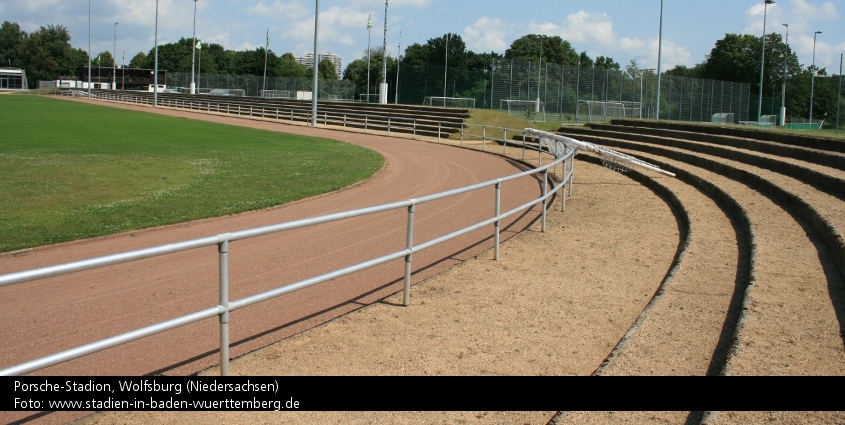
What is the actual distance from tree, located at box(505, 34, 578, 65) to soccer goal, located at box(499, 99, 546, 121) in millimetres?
73935

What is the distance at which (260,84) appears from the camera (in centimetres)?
9081

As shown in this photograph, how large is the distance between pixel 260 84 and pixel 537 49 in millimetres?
52855

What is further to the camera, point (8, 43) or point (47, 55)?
point (8, 43)

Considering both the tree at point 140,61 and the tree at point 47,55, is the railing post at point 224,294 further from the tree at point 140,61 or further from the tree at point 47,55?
the tree at point 140,61

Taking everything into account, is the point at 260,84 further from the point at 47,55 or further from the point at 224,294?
the point at 224,294

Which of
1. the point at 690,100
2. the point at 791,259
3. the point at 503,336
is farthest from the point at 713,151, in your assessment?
the point at 690,100

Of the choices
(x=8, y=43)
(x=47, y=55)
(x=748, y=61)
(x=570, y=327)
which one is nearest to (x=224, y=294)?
(x=570, y=327)

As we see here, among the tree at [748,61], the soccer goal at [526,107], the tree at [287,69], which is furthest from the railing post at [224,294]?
the tree at [287,69]

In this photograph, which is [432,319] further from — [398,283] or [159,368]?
[159,368]

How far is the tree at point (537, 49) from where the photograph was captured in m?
125

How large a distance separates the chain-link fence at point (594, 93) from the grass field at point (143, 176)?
21.7 meters

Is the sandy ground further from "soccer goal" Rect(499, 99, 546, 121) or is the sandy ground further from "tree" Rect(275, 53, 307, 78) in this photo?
"tree" Rect(275, 53, 307, 78)

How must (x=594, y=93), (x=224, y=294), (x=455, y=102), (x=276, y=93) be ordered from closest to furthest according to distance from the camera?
1. (x=224, y=294)
2. (x=594, y=93)
3. (x=455, y=102)
4. (x=276, y=93)

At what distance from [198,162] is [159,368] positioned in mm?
17198
